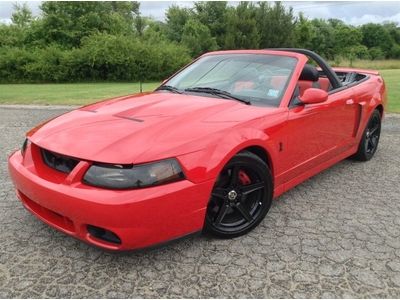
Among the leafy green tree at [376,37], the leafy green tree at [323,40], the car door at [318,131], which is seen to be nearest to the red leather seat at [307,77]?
the car door at [318,131]

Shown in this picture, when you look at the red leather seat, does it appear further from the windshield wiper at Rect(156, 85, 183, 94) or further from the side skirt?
the windshield wiper at Rect(156, 85, 183, 94)

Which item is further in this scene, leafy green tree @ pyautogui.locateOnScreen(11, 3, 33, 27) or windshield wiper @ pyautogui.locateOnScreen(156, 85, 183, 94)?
leafy green tree @ pyautogui.locateOnScreen(11, 3, 33, 27)

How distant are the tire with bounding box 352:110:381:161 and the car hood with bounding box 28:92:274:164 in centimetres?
223

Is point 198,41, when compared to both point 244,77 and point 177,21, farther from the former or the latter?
point 244,77

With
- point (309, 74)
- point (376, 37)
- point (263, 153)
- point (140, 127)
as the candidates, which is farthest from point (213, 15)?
point (140, 127)

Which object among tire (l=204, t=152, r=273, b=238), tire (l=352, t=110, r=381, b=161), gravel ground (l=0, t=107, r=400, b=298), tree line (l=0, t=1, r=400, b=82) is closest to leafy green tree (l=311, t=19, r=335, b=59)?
tree line (l=0, t=1, r=400, b=82)

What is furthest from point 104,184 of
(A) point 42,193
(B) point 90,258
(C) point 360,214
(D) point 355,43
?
(D) point 355,43

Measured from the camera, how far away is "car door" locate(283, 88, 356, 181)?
3480 millimetres

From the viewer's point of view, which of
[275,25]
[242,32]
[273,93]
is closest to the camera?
[273,93]

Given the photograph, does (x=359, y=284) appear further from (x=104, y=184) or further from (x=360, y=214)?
(x=104, y=184)

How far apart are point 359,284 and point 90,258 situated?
1.79 m

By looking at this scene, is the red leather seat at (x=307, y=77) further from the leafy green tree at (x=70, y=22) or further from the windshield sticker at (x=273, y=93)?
the leafy green tree at (x=70, y=22)

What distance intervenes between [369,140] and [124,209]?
3.86 meters

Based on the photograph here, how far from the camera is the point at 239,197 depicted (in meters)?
3.08
